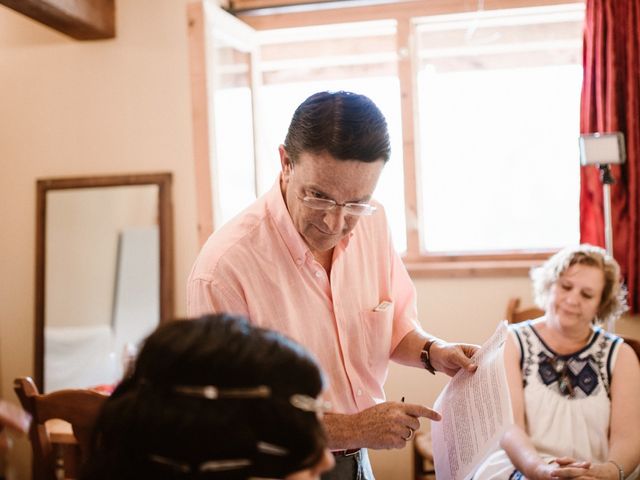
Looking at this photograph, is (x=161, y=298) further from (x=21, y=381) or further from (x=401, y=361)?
(x=401, y=361)

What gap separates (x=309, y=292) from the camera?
1605 millimetres

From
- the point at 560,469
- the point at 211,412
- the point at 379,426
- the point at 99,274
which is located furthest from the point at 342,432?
the point at 99,274

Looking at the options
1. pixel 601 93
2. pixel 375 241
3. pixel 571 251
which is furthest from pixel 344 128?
pixel 601 93

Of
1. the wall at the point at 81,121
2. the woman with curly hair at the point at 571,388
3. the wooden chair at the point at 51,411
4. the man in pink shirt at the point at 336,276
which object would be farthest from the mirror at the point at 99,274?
the man in pink shirt at the point at 336,276

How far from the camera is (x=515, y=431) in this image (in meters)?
2.48

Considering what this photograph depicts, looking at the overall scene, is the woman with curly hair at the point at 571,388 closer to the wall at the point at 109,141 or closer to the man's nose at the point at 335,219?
the wall at the point at 109,141

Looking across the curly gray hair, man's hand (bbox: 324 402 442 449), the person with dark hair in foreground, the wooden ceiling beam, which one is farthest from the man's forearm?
the wooden ceiling beam

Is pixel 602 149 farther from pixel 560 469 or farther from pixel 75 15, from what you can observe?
pixel 75 15

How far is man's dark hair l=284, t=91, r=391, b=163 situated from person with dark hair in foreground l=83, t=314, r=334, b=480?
1.99ft

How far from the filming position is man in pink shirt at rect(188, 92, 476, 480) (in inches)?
56.1

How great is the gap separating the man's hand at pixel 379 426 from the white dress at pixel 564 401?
3.95 feet

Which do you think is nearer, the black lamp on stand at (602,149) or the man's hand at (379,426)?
the man's hand at (379,426)

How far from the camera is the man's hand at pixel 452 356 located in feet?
5.18

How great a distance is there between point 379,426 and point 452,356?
28 centimetres
